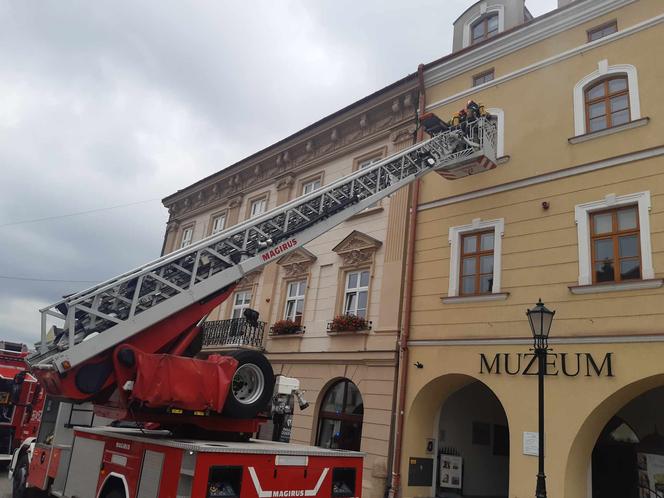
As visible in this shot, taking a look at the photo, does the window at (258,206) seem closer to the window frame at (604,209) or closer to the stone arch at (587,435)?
the window frame at (604,209)

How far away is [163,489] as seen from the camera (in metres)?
6.56

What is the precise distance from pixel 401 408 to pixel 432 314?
2.26m

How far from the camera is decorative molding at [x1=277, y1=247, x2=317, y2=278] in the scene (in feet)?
55.7

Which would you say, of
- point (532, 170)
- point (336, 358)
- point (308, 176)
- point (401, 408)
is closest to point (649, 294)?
point (532, 170)

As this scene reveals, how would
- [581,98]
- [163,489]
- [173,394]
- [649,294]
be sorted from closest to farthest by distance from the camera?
[163,489]
[173,394]
[649,294]
[581,98]

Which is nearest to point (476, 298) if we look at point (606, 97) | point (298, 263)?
point (606, 97)

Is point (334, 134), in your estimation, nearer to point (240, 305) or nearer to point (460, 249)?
point (460, 249)

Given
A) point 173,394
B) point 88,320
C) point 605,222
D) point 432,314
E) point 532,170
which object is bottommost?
point 173,394

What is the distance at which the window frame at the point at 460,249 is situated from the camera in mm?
11797

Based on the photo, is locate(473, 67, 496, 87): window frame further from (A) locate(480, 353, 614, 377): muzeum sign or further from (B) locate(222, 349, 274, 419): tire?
(B) locate(222, 349, 274, 419): tire

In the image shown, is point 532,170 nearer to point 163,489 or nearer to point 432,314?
point 432,314

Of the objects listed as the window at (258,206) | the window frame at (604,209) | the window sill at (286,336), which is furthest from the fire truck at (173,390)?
the window at (258,206)

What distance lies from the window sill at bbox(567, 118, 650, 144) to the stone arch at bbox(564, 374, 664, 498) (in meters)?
4.84

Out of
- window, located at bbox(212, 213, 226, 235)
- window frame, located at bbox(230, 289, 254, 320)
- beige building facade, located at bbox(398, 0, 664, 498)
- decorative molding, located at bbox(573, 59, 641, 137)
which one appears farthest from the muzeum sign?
window, located at bbox(212, 213, 226, 235)
